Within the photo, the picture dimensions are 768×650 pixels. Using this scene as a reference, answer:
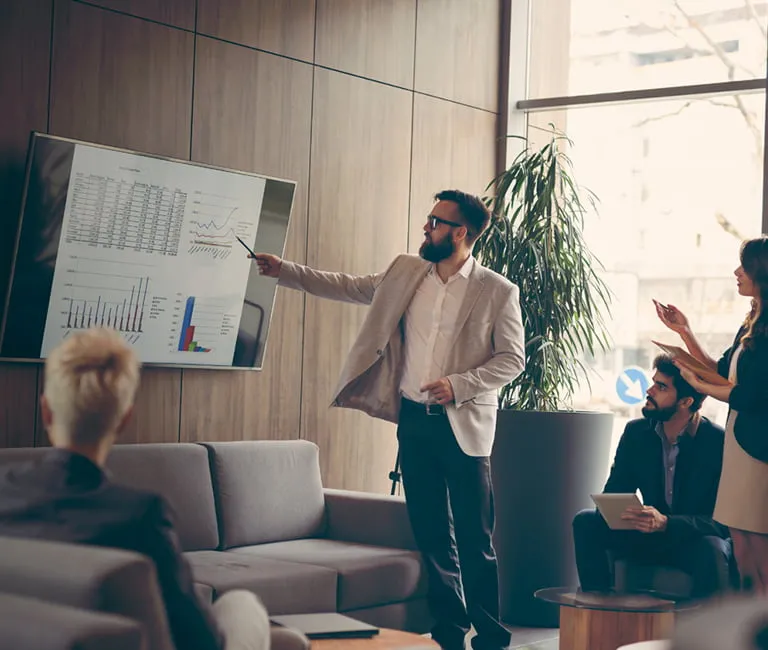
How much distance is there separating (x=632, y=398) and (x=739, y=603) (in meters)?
5.44

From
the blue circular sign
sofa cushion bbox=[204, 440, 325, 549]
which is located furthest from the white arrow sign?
sofa cushion bbox=[204, 440, 325, 549]

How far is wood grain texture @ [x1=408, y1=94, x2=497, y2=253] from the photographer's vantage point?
5.92m

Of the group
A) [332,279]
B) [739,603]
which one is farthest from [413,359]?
[739,603]

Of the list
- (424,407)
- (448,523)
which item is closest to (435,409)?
(424,407)

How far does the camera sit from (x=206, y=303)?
15.7 feet

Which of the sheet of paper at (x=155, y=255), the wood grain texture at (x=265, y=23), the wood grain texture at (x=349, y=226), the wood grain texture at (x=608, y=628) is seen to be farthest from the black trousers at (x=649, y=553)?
the wood grain texture at (x=265, y=23)

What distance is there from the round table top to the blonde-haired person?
1.92 meters

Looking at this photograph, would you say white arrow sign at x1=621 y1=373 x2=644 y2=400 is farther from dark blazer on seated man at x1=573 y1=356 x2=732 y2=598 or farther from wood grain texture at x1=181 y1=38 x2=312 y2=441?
wood grain texture at x1=181 y1=38 x2=312 y2=441

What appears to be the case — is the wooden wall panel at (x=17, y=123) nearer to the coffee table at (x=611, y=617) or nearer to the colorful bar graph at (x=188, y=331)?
the colorful bar graph at (x=188, y=331)

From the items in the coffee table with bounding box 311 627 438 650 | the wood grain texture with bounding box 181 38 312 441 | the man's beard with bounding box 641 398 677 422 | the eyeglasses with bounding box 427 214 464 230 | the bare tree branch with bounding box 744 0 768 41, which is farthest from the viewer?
the bare tree branch with bounding box 744 0 768 41

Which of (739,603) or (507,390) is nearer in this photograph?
(739,603)

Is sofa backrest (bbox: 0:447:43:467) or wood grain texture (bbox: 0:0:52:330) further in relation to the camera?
wood grain texture (bbox: 0:0:52:330)

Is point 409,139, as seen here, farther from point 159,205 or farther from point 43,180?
point 43,180

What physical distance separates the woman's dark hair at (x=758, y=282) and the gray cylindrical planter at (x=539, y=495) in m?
1.65
